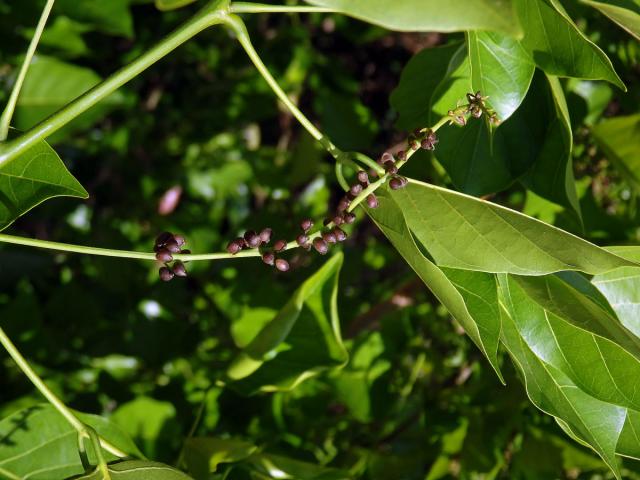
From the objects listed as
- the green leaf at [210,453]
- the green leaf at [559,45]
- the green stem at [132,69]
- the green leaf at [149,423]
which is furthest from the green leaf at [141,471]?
the green leaf at [559,45]

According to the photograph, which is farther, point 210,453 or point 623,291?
point 210,453

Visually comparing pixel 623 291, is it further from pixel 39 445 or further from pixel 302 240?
pixel 39 445

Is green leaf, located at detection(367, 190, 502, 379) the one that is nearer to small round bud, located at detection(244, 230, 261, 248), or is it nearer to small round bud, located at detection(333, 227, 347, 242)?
small round bud, located at detection(333, 227, 347, 242)

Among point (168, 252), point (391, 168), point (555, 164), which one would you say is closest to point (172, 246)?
point (168, 252)

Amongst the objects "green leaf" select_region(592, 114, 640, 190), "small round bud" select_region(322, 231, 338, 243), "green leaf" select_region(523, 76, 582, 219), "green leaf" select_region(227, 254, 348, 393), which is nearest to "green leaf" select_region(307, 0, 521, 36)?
"small round bud" select_region(322, 231, 338, 243)

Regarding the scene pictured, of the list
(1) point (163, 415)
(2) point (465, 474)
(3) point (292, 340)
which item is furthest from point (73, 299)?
(2) point (465, 474)

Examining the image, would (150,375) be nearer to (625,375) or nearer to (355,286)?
(355,286)
